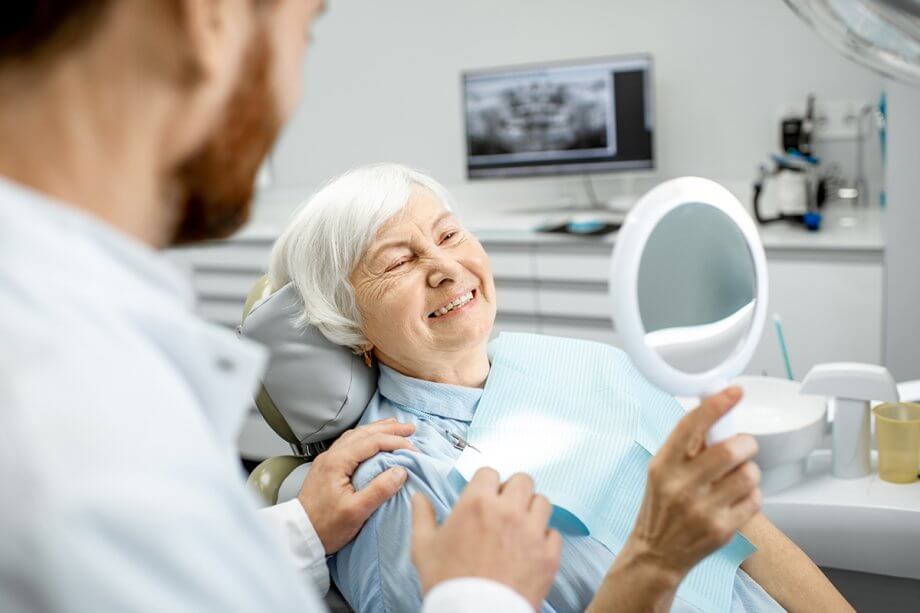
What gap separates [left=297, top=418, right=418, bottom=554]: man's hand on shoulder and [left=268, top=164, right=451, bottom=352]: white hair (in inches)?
8.5

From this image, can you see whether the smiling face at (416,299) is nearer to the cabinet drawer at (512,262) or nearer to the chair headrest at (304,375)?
the chair headrest at (304,375)

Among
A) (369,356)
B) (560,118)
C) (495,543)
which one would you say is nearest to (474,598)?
(495,543)

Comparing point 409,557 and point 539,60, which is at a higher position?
point 539,60

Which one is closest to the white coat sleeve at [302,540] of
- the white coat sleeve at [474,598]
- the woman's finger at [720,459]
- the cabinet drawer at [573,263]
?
→ the white coat sleeve at [474,598]

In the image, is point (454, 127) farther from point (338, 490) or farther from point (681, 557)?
point (681, 557)

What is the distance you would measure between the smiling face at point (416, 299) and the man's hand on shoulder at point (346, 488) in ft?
0.56

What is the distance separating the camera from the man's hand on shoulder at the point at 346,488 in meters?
1.31

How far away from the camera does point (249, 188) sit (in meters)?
0.72

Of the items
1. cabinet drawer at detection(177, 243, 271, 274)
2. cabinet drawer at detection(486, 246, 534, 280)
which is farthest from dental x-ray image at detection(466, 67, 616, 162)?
cabinet drawer at detection(177, 243, 271, 274)

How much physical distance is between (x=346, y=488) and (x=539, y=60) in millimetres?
2949

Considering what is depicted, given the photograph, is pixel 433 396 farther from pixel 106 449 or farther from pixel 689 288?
pixel 106 449

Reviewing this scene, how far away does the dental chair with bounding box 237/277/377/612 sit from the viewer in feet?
4.93

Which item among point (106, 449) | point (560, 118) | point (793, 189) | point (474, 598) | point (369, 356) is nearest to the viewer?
point (106, 449)

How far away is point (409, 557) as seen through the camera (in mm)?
1274
